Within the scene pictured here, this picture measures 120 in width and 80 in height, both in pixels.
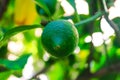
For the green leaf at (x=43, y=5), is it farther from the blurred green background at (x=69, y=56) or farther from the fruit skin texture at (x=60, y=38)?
the fruit skin texture at (x=60, y=38)

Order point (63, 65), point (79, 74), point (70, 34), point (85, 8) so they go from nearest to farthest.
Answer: point (70, 34), point (85, 8), point (79, 74), point (63, 65)

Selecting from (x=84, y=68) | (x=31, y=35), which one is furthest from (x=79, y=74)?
(x=31, y=35)

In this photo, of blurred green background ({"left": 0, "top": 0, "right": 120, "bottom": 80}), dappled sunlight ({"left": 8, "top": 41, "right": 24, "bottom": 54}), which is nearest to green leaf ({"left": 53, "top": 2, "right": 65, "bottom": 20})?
blurred green background ({"left": 0, "top": 0, "right": 120, "bottom": 80})

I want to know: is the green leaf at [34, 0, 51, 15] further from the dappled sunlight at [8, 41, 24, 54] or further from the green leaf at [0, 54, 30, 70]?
the dappled sunlight at [8, 41, 24, 54]

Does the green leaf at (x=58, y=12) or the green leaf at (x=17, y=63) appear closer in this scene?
the green leaf at (x=17, y=63)

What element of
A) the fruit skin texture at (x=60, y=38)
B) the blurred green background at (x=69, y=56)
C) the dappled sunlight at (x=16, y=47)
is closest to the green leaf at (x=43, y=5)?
the blurred green background at (x=69, y=56)

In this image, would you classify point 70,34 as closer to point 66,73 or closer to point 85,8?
point 85,8

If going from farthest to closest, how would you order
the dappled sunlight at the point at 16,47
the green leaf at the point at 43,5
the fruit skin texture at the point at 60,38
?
1. the dappled sunlight at the point at 16,47
2. the green leaf at the point at 43,5
3. the fruit skin texture at the point at 60,38

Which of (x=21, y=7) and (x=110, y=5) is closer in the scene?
(x=110, y=5)
